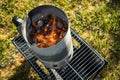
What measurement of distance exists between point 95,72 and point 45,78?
3.10 feet

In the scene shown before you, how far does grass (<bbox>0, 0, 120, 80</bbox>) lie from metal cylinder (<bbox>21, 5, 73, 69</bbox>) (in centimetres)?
117

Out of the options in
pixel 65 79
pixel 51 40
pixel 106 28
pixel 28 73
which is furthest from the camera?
pixel 106 28

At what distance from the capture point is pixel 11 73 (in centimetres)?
557

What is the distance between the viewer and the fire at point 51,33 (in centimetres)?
445

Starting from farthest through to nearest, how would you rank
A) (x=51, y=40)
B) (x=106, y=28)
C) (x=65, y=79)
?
(x=106, y=28)
(x=65, y=79)
(x=51, y=40)

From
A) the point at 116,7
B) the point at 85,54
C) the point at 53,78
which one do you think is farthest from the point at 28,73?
the point at 116,7

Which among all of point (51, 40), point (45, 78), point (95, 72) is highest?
point (51, 40)

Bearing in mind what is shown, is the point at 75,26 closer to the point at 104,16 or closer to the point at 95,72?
the point at 104,16

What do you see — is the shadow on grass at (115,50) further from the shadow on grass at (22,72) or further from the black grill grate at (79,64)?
the shadow on grass at (22,72)

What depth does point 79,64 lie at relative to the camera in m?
5.15

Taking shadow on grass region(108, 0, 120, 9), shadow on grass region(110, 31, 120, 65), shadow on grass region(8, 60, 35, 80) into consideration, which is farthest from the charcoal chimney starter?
shadow on grass region(108, 0, 120, 9)

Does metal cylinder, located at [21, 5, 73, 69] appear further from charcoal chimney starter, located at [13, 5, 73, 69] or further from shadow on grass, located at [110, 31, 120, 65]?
shadow on grass, located at [110, 31, 120, 65]

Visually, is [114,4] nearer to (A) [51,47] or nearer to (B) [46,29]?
(B) [46,29]

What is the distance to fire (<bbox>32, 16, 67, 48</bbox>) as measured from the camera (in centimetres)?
445
